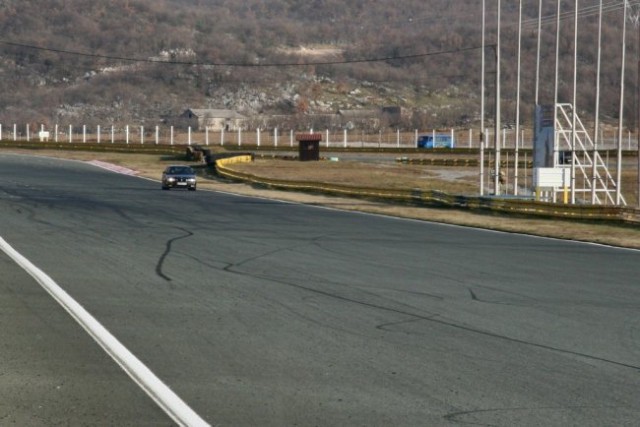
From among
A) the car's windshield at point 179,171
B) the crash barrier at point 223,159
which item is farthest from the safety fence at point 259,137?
the car's windshield at point 179,171

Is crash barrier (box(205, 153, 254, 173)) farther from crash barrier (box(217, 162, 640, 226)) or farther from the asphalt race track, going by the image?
the asphalt race track

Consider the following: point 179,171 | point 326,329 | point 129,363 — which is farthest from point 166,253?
point 179,171

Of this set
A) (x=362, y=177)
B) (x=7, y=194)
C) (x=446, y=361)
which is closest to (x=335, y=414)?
(x=446, y=361)

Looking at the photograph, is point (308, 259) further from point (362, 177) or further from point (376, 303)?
point (362, 177)

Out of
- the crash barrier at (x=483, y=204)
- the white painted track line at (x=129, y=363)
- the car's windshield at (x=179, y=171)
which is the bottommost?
the white painted track line at (x=129, y=363)

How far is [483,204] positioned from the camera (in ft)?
139

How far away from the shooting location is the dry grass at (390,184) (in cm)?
3369

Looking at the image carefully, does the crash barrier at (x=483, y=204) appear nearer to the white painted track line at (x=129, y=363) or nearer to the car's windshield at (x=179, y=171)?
the car's windshield at (x=179, y=171)

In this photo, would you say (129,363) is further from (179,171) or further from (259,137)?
(259,137)

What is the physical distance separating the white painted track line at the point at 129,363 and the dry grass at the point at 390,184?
670 inches

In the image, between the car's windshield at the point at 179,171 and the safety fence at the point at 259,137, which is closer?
the car's windshield at the point at 179,171

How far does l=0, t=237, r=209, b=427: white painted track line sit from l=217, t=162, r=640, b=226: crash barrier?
2227 cm

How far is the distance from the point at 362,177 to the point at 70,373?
195ft

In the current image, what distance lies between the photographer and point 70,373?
36.4 ft
